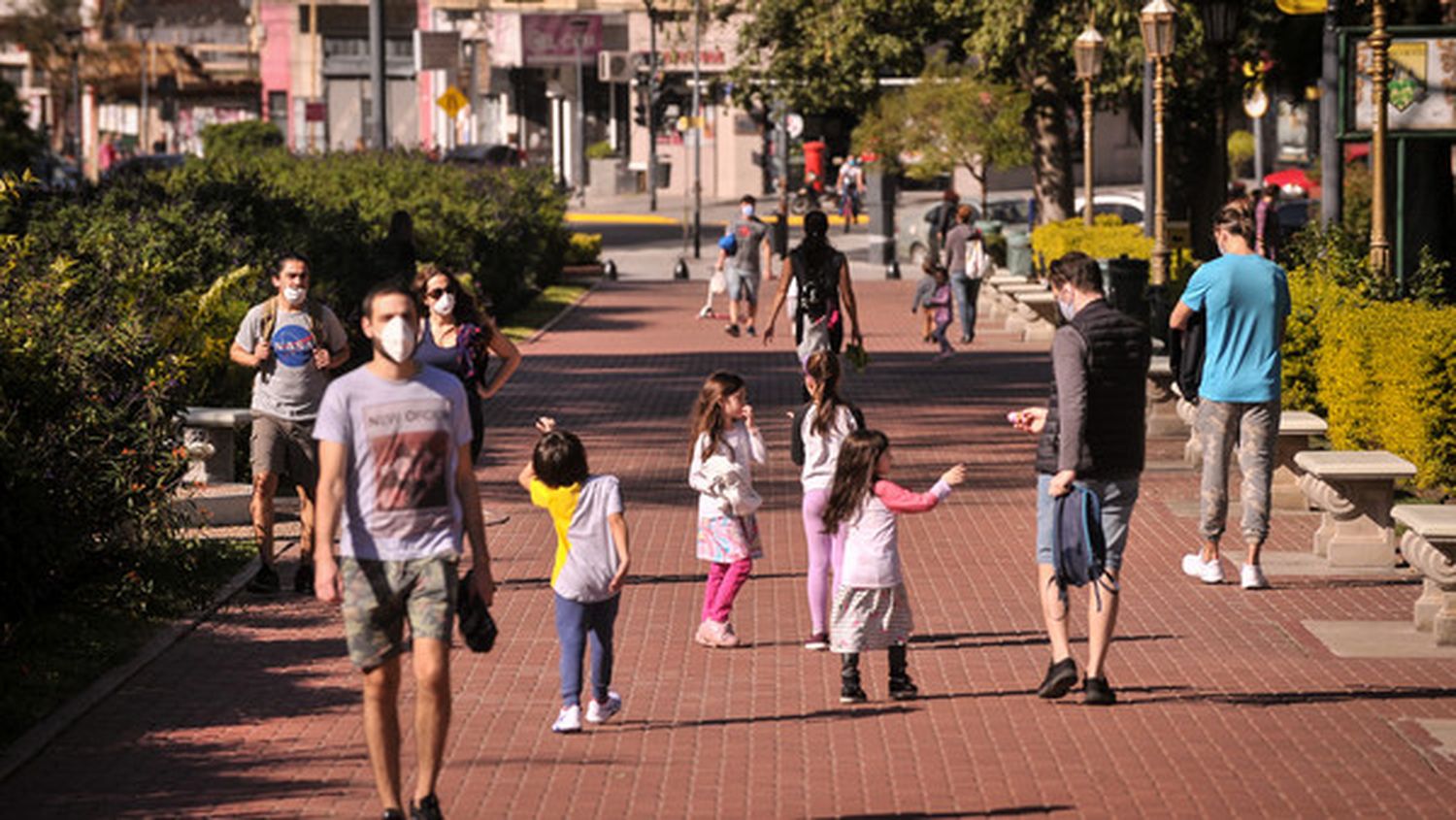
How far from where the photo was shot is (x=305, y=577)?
12852mm

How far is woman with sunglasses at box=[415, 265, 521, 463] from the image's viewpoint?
12414 mm

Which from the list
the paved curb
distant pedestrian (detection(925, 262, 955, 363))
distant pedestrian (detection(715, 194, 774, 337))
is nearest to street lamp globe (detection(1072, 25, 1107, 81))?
distant pedestrian (detection(925, 262, 955, 363))

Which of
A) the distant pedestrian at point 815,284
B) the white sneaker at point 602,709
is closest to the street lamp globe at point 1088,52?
the distant pedestrian at point 815,284

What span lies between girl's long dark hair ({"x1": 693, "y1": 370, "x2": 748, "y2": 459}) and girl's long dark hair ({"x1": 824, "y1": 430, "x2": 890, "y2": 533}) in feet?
3.43

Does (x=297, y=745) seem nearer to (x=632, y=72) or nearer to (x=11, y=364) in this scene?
(x=11, y=364)

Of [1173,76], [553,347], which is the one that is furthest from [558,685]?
[1173,76]

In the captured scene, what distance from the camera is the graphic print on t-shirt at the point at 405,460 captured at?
7750 millimetres

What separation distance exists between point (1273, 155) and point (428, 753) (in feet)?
219

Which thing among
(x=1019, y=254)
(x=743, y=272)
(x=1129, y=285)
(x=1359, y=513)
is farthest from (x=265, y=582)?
(x=1019, y=254)

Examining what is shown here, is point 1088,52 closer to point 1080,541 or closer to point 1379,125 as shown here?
point 1379,125

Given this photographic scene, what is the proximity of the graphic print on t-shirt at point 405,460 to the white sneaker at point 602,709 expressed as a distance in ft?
7.06

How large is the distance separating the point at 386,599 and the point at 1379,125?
39.2ft

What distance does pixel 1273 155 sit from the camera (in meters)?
72.0

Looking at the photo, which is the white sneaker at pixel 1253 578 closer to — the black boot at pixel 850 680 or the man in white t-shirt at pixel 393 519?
the black boot at pixel 850 680
